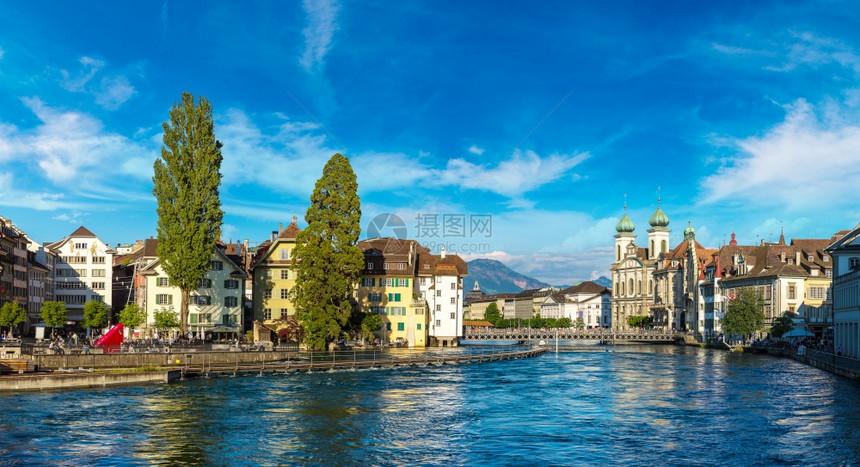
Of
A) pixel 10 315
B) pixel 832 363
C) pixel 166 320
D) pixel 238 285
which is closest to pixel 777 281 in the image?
pixel 832 363

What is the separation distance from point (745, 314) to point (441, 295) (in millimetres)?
35907

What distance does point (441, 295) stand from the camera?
11081 cm

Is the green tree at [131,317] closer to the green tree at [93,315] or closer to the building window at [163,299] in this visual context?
the building window at [163,299]

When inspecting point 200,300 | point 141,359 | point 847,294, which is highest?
point 847,294

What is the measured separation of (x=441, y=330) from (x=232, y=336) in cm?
2903

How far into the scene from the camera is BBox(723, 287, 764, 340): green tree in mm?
103000

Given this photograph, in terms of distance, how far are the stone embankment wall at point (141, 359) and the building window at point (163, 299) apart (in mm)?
27144

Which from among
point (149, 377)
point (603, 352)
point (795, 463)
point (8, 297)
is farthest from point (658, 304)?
point (795, 463)

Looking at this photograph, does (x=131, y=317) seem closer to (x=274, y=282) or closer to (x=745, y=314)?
(x=274, y=282)

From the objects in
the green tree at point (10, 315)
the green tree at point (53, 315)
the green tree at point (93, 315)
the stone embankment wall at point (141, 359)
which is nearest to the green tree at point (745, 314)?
the stone embankment wall at point (141, 359)

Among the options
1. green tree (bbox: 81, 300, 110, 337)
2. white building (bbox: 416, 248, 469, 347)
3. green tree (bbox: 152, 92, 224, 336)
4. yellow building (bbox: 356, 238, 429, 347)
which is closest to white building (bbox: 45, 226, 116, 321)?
green tree (bbox: 81, 300, 110, 337)

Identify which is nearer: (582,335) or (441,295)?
(441,295)

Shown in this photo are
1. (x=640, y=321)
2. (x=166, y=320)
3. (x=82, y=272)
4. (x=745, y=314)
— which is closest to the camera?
(x=166, y=320)

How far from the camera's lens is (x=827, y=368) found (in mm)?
62812
